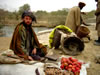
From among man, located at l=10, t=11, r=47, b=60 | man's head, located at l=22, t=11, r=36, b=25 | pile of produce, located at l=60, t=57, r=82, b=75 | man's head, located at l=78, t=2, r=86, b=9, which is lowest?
pile of produce, located at l=60, t=57, r=82, b=75

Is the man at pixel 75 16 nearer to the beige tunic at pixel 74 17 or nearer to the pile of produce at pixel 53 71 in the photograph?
the beige tunic at pixel 74 17

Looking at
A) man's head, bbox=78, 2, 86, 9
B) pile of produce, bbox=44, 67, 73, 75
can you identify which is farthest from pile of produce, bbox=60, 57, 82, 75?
man's head, bbox=78, 2, 86, 9

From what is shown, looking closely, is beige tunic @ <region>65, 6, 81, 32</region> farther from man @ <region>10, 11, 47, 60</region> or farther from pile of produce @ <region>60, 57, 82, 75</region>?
pile of produce @ <region>60, 57, 82, 75</region>

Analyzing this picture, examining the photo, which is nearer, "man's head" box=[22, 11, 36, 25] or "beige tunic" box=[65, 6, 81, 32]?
"man's head" box=[22, 11, 36, 25]

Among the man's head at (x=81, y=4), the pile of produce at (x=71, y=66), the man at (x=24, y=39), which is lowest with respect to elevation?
the pile of produce at (x=71, y=66)

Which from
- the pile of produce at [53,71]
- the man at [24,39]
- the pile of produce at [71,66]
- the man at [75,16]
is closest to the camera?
the pile of produce at [53,71]

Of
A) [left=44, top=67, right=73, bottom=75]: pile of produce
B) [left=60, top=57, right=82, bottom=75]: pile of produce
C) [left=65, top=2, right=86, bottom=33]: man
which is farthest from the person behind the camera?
[left=65, top=2, right=86, bottom=33]: man

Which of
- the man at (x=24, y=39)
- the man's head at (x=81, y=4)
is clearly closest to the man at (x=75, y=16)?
the man's head at (x=81, y=4)

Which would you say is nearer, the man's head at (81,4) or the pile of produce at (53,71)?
the pile of produce at (53,71)

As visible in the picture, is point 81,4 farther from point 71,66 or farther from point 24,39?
point 71,66

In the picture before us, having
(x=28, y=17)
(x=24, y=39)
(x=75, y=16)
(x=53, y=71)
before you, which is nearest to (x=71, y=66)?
(x=53, y=71)

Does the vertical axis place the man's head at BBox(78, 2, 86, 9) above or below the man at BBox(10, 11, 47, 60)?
above

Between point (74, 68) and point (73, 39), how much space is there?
206cm

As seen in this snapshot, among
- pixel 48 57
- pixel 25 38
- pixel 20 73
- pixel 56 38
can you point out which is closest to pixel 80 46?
pixel 56 38
